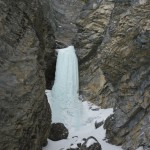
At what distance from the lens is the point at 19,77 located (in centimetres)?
1416

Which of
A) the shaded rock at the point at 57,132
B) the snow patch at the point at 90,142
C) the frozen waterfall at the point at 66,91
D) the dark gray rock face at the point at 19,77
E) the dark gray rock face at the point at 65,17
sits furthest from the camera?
the dark gray rock face at the point at 65,17

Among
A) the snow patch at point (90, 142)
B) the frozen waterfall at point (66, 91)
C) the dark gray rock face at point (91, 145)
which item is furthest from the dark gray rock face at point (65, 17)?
the dark gray rock face at point (91, 145)

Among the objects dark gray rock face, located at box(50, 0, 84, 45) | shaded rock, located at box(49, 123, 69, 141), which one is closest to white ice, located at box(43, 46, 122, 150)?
shaded rock, located at box(49, 123, 69, 141)

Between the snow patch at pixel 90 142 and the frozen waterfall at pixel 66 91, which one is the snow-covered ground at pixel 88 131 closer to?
the frozen waterfall at pixel 66 91

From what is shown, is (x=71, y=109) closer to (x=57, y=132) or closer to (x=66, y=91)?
(x=66, y=91)

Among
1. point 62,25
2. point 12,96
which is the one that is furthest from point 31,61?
point 62,25

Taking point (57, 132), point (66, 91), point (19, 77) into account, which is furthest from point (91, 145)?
point (66, 91)

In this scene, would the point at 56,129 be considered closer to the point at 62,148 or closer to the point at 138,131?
the point at 62,148

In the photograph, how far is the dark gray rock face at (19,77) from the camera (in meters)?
13.8

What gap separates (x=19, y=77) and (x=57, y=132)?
824cm

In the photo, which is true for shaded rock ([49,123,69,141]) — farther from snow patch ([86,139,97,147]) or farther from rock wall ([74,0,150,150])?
snow patch ([86,139,97,147])

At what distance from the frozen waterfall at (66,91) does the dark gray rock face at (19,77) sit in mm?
8546

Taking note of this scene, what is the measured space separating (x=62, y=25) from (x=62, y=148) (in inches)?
713

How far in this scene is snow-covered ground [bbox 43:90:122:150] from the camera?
1994 cm
